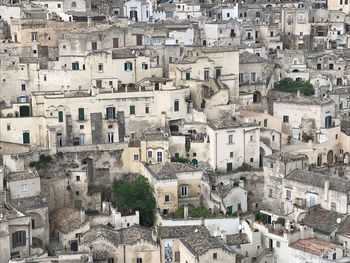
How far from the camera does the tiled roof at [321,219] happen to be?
37125mm

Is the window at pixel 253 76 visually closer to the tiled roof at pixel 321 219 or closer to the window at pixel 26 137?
the tiled roof at pixel 321 219

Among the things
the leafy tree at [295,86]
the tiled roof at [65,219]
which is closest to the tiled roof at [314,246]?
the tiled roof at [65,219]

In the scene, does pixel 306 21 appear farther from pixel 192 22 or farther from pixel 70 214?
pixel 70 214

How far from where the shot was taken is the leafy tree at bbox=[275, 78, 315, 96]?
52.4 metres

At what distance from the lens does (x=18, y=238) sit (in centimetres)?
3709

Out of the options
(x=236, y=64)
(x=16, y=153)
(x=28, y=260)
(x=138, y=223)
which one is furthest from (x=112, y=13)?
(x=28, y=260)

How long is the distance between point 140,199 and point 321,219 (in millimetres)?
9154

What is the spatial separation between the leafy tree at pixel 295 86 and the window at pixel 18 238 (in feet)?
74.0

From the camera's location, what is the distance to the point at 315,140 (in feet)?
152

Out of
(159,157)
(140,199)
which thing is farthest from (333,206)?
(159,157)

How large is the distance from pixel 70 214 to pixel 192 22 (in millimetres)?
22154

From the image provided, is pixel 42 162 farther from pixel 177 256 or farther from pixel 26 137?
pixel 177 256

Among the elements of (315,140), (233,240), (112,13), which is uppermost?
(112,13)

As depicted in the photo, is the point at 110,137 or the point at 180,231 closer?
the point at 180,231
